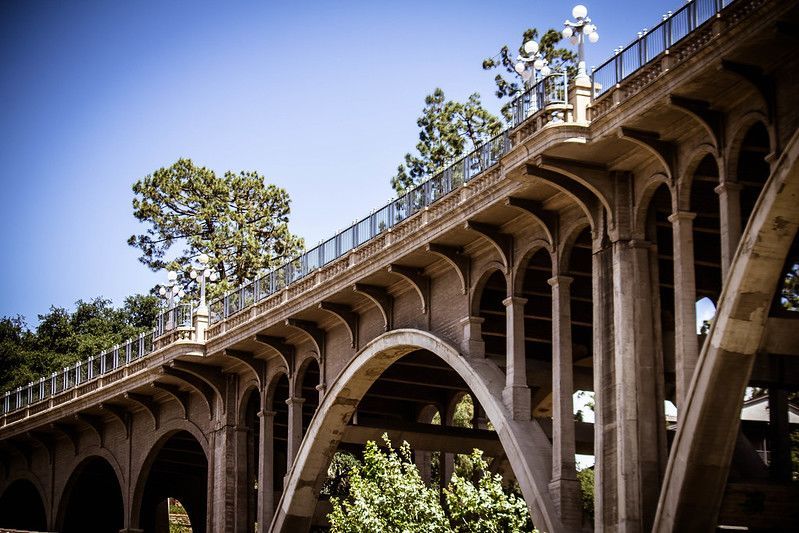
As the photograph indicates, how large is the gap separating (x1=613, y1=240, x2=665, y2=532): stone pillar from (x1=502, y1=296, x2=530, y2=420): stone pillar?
523 cm

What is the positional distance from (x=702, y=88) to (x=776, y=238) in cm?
343

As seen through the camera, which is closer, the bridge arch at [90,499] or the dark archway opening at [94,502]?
the bridge arch at [90,499]

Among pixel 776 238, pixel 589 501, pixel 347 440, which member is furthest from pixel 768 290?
pixel 589 501

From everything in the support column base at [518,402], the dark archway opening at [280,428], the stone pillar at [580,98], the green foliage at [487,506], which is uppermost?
the stone pillar at [580,98]

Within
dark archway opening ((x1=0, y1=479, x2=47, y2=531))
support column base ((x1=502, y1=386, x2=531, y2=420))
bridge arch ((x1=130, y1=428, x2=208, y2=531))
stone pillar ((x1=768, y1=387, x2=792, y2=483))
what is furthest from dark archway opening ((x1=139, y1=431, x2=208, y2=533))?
stone pillar ((x1=768, y1=387, x2=792, y2=483))

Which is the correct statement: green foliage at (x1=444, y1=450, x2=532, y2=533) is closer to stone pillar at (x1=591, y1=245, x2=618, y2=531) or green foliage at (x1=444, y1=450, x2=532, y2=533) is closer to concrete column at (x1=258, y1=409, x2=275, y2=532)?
stone pillar at (x1=591, y1=245, x2=618, y2=531)

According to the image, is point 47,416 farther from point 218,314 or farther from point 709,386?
point 709,386

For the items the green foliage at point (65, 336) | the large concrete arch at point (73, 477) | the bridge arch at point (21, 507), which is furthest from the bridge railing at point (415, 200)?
the green foliage at point (65, 336)

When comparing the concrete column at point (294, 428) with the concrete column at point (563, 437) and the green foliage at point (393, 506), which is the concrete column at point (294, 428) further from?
the concrete column at point (563, 437)

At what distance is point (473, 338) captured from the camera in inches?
1532

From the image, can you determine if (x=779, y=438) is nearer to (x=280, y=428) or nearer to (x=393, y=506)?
(x=393, y=506)

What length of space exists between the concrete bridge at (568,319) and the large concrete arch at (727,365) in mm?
42

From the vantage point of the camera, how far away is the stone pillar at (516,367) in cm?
3641

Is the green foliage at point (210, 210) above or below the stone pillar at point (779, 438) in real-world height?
above
